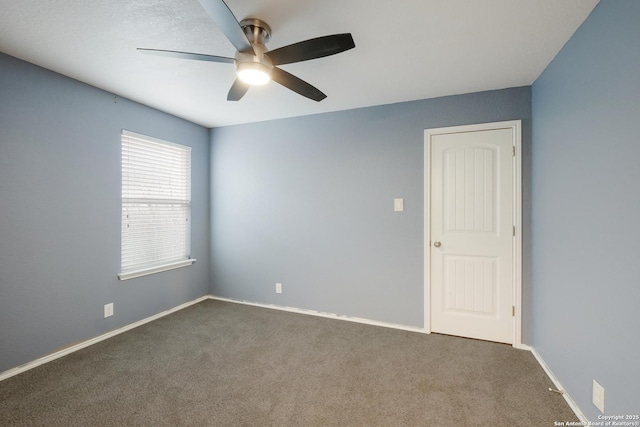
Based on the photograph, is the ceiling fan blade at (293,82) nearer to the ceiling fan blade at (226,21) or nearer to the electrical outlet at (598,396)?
the ceiling fan blade at (226,21)

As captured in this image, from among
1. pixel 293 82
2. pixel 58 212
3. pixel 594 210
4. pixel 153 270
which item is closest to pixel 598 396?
pixel 594 210

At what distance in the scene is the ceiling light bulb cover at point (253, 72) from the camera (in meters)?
1.58

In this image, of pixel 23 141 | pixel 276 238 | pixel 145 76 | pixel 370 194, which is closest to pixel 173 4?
pixel 145 76

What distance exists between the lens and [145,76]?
7.61ft

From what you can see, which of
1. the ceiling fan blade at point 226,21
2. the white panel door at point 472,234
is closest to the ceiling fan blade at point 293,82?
the ceiling fan blade at point 226,21

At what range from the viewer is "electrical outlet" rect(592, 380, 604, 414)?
4.70ft

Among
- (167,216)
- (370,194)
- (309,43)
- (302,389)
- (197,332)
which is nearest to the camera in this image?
(309,43)

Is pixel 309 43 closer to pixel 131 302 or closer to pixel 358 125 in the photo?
pixel 358 125

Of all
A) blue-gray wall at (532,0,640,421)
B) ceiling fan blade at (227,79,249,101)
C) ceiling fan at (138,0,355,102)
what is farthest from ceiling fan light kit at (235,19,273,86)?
blue-gray wall at (532,0,640,421)

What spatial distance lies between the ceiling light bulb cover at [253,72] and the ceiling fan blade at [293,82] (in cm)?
6

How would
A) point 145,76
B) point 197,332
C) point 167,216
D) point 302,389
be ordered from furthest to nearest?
point 167,216 → point 197,332 → point 145,76 → point 302,389

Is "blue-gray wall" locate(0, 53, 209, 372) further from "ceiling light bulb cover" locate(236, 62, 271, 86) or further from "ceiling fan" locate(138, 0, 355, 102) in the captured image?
"ceiling light bulb cover" locate(236, 62, 271, 86)

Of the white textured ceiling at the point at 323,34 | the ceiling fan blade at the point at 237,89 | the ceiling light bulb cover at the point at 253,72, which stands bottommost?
the ceiling light bulb cover at the point at 253,72

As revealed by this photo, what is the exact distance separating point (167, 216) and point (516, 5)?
3658mm
